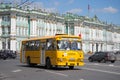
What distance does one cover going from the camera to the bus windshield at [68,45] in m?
27.5

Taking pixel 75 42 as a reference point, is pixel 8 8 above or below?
above

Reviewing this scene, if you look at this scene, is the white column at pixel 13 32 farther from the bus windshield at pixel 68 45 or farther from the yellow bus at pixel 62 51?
the bus windshield at pixel 68 45

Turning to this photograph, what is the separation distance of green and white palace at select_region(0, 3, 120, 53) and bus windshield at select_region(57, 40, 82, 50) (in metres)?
63.1

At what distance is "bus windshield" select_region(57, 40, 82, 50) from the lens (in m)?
27.5

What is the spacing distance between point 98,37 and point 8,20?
51920mm

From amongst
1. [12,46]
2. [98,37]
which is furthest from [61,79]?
[98,37]

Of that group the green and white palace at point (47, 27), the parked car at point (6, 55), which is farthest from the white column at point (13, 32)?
the parked car at point (6, 55)

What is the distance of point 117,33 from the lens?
157875 mm

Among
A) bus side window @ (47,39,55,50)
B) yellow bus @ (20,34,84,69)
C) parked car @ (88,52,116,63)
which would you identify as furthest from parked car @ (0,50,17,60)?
bus side window @ (47,39,55,50)

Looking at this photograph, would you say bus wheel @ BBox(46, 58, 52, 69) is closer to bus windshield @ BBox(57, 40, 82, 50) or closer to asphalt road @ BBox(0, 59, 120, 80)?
asphalt road @ BBox(0, 59, 120, 80)

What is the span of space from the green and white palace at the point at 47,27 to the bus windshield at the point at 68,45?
2483 inches

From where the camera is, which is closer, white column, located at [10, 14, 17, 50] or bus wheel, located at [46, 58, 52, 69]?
bus wheel, located at [46, 58, 52, 69]

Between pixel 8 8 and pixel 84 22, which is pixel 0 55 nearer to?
pixel 8 8

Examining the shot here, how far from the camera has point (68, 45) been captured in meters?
27.8
